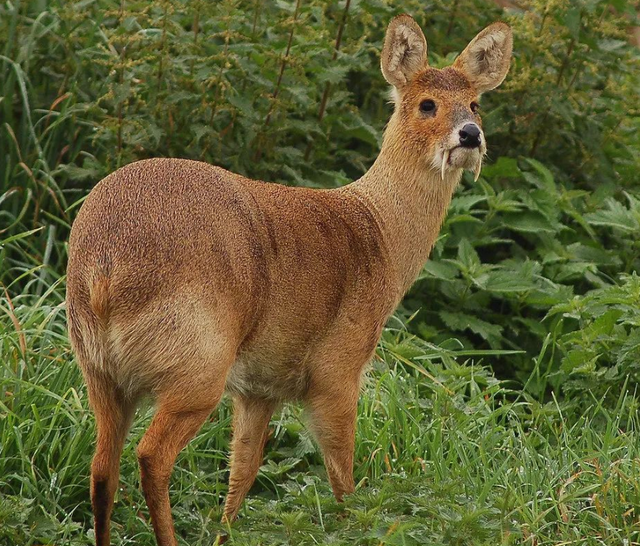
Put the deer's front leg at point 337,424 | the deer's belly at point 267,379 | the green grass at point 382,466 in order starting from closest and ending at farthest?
the green grass at point 382,466 < the deer's belly at point 267,379 < the deer's front leg at point 337,424

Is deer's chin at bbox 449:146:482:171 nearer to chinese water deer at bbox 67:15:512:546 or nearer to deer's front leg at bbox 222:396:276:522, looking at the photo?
chinese water deer at bbox 67:15:512:546

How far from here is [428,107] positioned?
4.99 m

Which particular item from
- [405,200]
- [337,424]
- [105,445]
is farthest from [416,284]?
[105,445]

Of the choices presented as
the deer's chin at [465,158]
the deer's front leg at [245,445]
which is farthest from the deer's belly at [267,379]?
the deer's chin at [465,158]

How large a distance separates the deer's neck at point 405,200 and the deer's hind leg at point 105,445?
4.38 ft

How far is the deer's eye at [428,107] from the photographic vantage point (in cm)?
498

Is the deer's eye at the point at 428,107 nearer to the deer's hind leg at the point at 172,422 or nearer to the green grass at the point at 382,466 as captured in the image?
the green grass at the point at 382,466

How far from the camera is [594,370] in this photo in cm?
582

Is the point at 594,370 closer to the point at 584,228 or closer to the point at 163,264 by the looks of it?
the point at 584,228

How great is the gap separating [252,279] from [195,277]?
294 mm

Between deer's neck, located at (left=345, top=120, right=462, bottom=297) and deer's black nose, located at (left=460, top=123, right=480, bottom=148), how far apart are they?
212 millimetres

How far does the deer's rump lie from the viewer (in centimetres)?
392

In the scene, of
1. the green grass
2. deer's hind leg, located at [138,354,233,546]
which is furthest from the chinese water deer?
the green grass

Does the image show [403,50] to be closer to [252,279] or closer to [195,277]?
[252,279]
